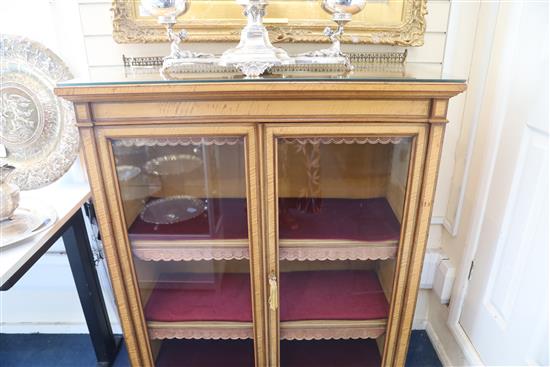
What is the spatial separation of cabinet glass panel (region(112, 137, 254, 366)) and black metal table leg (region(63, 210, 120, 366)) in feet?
0.98

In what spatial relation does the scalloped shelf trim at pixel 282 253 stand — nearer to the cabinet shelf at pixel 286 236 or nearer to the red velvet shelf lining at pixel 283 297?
the cabinet shelf at pixel 286 236

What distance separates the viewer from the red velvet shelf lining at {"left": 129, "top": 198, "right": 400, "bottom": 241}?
1.00 m

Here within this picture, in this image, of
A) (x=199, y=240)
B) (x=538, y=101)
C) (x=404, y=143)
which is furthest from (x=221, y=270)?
(x=538, y=101)

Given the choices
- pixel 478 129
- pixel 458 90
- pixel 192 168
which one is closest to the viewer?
pixel 458 90

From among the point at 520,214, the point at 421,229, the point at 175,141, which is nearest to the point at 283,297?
the point at 421,229

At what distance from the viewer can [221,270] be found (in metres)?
1.15

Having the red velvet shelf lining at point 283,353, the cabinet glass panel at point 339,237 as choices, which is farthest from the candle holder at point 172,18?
the red velvet shelf lining at point 283,353

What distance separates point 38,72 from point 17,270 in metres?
0.65

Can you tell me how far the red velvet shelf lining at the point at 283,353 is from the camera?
1.20 metres

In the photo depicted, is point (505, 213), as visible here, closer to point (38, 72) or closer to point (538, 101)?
point (538, 101)

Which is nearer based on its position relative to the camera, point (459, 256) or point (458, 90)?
point (458, 90)

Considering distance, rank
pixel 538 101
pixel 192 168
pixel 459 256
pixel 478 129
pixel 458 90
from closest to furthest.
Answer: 1. pixel 458 90
2. pixel 538 101
3. pixel 192 168
4. pixel 478 129
5. pixel 459 256

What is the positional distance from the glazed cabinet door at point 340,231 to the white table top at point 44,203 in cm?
60

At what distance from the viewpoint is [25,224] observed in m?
0.99
